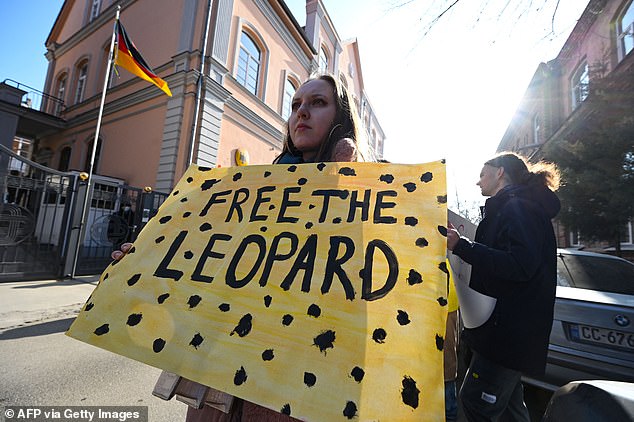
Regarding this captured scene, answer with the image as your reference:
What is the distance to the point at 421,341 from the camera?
73 cm

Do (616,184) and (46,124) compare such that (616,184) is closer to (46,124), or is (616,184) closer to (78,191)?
(78,191)

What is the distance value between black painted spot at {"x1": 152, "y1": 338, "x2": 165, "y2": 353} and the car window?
3.38 meters

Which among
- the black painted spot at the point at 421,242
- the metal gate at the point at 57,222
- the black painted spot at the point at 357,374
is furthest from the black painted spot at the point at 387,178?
the metal gate at the point at 57,222

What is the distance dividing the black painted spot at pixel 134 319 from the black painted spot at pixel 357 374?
0.65m

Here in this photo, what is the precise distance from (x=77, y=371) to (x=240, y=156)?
8533mm

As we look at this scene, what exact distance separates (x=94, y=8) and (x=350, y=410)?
2059cm

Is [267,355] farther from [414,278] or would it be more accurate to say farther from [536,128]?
[536,128]

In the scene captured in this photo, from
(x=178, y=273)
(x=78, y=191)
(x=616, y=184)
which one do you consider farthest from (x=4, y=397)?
(x=616, y=184)

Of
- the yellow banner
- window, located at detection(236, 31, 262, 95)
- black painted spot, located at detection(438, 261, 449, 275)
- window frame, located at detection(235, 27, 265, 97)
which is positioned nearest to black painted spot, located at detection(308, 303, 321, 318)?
the yellow banner

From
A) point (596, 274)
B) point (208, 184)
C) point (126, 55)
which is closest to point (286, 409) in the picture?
point (208, 184)

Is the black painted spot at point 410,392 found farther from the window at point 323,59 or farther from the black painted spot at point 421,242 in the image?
the window at point 323,59

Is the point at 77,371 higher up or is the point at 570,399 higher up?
the point at 570,399

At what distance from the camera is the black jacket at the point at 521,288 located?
1.35 metres

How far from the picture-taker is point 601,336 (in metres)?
2.16
